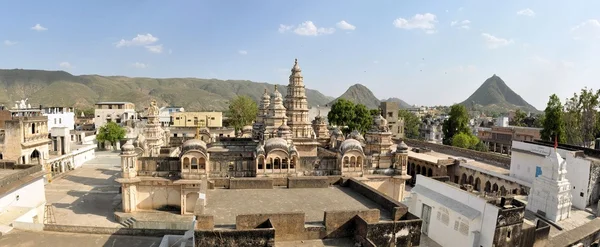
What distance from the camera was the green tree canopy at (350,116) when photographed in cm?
5353

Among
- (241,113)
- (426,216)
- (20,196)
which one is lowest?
(426,216)

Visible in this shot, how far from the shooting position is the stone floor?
11.6 m

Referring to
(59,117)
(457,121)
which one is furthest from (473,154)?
(59,117)

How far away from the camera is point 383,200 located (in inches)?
545

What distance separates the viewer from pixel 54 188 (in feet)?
95.0

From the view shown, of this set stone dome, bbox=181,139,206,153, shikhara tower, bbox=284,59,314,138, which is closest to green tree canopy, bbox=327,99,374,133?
shikhara tower, bbox=284,59,314,138

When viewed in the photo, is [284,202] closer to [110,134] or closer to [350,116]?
[350,116]

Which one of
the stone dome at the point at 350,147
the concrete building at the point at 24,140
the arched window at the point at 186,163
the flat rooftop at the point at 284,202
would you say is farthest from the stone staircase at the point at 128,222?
the concrete building at the point at 24,140

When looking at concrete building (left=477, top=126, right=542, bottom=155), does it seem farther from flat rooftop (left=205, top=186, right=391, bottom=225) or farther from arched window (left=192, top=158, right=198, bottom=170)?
arched window (left=192, top=158, right=198, bottom=170)

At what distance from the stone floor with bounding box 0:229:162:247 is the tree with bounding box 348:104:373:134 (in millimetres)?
43333

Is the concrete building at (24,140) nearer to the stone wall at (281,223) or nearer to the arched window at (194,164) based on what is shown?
the arched window at (194,164)

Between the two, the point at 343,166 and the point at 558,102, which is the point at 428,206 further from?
the point at 558,102

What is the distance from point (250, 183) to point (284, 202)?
8.63 feet

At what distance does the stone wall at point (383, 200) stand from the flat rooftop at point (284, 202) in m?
0.21
